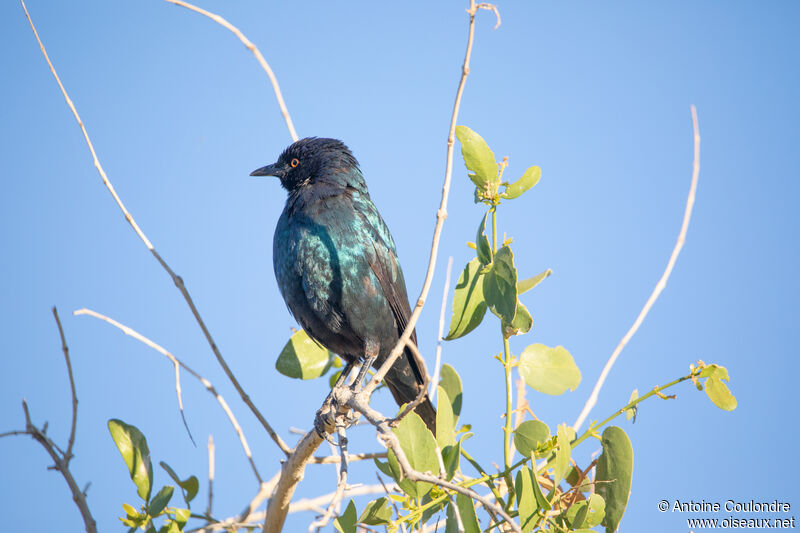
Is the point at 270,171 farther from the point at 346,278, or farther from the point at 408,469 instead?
the point at 408,469

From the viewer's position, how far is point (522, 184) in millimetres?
2516

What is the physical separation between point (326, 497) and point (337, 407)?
55 centimetres

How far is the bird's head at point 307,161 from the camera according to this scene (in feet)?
15.0

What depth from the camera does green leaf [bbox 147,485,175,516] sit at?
8.71ft

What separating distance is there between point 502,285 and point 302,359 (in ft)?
5.45

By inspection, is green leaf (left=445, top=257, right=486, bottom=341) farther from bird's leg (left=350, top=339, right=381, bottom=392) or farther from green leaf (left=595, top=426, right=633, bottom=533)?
bird's leg (left=350, top=339, right=381, bottom=392)

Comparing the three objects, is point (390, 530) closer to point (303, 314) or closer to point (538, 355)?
point (538, 355)

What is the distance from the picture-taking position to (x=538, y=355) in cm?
280

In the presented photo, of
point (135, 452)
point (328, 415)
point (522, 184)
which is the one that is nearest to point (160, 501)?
point (135, 452)

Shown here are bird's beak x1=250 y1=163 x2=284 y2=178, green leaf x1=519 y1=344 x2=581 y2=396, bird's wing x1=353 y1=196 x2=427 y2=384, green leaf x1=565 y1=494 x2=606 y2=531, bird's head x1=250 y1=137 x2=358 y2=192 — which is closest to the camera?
green leaf x1=565 y1=494 x2=606 y2=531

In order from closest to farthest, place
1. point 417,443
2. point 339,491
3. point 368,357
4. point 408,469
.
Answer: point 408,469, point 339,491, point 417,443, point 368,357

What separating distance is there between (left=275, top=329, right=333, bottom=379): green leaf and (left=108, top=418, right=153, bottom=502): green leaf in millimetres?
975

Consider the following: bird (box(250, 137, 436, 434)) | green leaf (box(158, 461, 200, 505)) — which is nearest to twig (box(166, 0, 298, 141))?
bird (box(250, 137, 436, 434))

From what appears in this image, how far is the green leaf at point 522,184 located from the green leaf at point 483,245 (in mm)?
127
